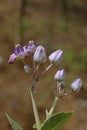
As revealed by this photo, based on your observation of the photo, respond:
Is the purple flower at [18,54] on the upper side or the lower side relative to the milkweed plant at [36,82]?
upper

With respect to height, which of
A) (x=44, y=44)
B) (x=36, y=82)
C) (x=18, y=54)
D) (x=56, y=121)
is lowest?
(x=44, y=44)

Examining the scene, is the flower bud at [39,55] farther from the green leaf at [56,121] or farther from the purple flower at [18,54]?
the green leaf at [56,121]

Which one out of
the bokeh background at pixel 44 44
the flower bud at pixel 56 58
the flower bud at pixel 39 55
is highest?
the flower bud at pixel 39 55

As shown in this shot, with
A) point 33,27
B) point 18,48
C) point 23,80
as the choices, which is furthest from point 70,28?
point 18,48

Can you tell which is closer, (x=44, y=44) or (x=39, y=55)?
(x=39, y=55)

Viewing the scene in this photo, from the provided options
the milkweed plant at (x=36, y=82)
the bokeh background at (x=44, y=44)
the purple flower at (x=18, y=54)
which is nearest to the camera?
the milkweed plant at (x=36, y=82)

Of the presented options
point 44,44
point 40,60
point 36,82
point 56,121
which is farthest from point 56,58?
point 44,44

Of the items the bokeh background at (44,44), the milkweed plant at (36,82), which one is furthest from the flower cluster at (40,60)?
the bokeh background at (44,44)

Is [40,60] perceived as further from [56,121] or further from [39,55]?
[56,121]

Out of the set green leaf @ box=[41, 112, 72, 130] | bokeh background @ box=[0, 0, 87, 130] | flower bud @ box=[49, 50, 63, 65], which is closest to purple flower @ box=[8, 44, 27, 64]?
flower bud @ box=[49, 50, 63, 65]
